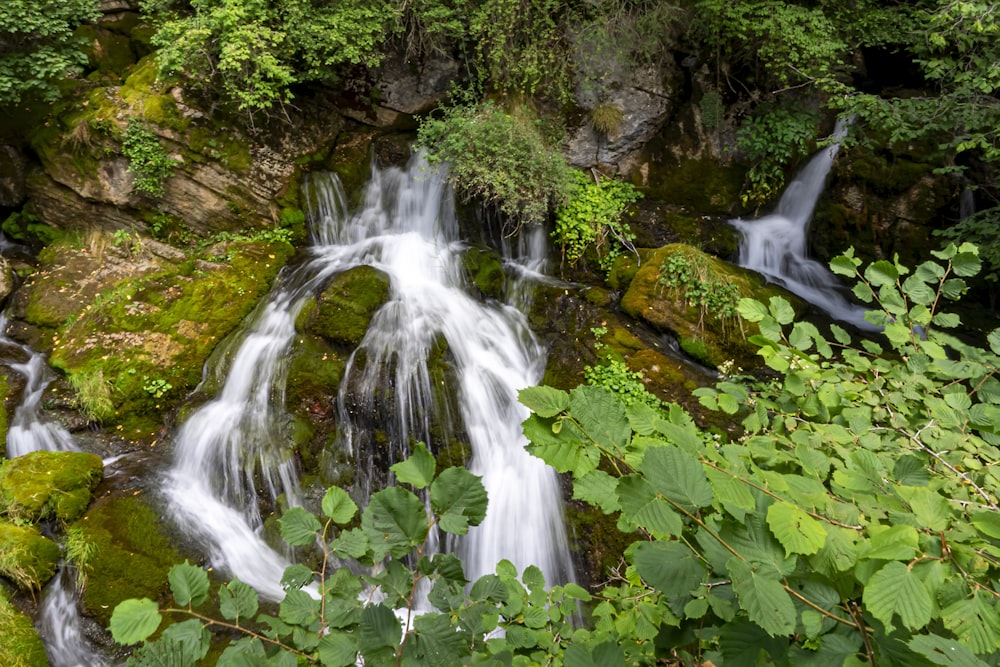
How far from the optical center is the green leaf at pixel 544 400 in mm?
972

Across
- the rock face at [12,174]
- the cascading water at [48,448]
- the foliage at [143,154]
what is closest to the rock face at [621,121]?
the foliage at [143,154]

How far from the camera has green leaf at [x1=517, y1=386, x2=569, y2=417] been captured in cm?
97

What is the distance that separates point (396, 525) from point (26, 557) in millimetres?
4648

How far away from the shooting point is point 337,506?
1197 mm

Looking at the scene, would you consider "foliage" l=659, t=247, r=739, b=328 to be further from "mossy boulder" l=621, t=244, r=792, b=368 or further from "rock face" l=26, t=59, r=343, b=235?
"rock face" l=26, t=59, r=343, b=235

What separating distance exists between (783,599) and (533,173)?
6.60 m

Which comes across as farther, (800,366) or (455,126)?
(455,126)

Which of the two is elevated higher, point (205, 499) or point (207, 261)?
point (207, 261)

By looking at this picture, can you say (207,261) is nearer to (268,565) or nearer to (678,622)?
(268,565)

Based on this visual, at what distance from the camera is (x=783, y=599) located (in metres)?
0.77

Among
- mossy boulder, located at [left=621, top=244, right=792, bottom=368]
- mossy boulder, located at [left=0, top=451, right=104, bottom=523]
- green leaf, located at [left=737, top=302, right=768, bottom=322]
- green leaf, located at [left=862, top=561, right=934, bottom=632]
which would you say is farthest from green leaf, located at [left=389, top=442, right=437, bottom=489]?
mossy boulder, located at [left=621, top=244, right=792, bottom=368]

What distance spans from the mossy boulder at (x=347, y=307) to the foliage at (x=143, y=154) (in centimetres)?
323

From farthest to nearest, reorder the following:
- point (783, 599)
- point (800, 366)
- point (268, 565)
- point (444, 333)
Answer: point (444, 333) < point (268, 565) < point (800, 366) < point (783, 599)

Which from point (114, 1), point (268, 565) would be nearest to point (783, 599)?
point (268, 565)
